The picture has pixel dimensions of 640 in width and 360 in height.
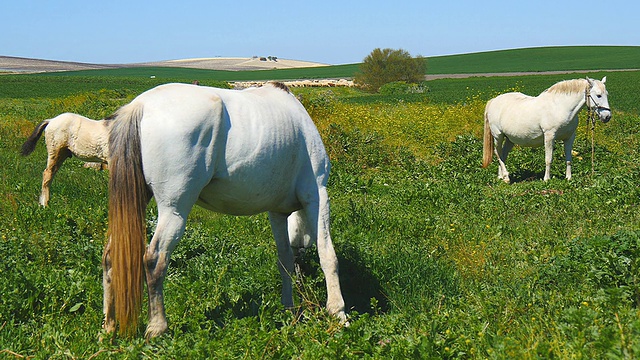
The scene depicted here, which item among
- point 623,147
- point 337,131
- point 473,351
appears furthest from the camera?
point 623,147

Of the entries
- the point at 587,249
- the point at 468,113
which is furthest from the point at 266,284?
the point at 468,113

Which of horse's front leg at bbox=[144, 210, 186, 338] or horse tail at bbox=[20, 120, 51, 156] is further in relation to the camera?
horse tail at bbox=[20, 120, 51, 156]

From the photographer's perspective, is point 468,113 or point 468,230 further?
point 468,113

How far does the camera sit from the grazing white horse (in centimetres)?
455

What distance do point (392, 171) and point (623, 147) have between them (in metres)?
7.36

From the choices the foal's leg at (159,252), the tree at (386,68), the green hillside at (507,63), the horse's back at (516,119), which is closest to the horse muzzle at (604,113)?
the horse's back at (516,119)

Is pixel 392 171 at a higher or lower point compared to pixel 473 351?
lower

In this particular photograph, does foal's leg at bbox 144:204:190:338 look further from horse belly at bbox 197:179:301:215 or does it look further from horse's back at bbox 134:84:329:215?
horse belly at bbox 197:179:301:215

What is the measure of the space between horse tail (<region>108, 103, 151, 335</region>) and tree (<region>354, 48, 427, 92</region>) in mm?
55855

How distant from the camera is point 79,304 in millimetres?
5344

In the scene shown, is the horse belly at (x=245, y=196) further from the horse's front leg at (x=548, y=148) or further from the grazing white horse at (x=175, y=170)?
the horse's front leg at (x=548, y=148)

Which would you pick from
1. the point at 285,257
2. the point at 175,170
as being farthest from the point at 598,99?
the point at 175,170


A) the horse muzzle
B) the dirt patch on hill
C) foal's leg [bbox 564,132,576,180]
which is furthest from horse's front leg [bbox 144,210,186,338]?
the dirt patch on hill

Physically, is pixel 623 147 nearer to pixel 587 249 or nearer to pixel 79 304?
pixel 587 249
